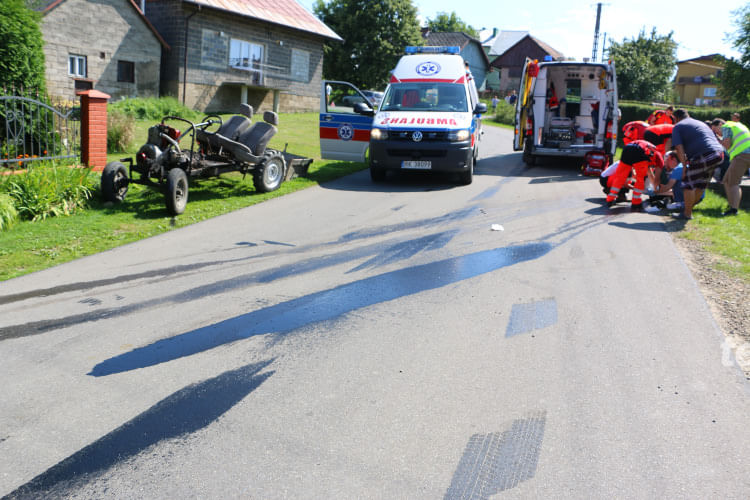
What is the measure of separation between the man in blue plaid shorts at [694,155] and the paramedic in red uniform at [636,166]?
2.01 feet

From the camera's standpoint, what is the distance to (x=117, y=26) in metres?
27.1

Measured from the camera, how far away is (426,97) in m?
13.9

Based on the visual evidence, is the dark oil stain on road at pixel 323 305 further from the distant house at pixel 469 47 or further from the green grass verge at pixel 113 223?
the distant house at pixel 469 47

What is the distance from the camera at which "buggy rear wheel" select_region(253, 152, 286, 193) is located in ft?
37.3

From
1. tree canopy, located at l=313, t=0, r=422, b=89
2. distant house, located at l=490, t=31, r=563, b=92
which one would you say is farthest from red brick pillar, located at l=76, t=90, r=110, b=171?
distant house, located at l=490, t=31, r=563, b=92

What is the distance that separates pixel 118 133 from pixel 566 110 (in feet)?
38.9

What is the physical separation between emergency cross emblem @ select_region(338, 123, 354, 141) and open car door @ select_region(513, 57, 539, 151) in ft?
15.6

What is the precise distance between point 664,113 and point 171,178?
1193 cm

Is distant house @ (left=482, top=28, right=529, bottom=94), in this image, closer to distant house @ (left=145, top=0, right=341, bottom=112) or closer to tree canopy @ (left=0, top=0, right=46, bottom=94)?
distant house @ (left=145, top=0, right=341, bottom=112)

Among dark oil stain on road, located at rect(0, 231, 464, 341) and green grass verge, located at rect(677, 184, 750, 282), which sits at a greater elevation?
green grass verge, located at rect(677, 184, 750, 282)

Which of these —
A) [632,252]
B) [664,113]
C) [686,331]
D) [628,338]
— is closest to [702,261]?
[632,252]

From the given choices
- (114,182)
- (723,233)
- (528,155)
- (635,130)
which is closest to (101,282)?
(114,182)

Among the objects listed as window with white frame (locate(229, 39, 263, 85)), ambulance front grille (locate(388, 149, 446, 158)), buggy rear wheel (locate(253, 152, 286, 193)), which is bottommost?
buggy rear wheel (locate(253, 152, 286, 193))

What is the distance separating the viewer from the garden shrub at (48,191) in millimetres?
8922
